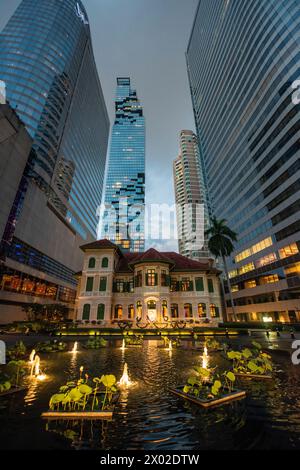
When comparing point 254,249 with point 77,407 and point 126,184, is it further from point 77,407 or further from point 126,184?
point 126,184

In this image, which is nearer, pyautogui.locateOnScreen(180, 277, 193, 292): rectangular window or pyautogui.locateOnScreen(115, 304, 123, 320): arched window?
pyautogui.locateOnScreen(115, 304, 123, 320): arched window

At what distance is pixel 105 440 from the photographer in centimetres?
386

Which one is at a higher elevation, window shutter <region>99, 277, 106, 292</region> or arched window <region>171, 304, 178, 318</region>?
window shutter <region>99, 277, 106, 292</region>

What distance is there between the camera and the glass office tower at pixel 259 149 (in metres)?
35.3

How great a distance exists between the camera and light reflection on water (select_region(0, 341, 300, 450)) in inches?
147

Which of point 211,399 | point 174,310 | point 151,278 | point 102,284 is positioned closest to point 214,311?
point 174,310

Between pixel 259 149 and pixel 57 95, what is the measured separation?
5508 cm

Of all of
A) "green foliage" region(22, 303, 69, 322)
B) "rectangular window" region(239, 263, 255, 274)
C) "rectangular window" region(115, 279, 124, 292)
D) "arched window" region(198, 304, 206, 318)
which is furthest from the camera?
"rectangular window" region(239, 263, 255, 274)

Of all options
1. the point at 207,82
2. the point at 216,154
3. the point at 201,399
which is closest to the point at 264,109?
the point at 216,154

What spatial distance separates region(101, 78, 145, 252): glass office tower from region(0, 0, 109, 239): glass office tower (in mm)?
31257

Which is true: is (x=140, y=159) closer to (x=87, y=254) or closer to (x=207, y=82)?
(x=207, y=82)

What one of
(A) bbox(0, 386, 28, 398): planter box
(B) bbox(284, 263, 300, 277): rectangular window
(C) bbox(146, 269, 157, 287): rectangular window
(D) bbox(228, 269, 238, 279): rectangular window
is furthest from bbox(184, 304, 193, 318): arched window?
(A) bbox(0, 386, 28, 398): planter box

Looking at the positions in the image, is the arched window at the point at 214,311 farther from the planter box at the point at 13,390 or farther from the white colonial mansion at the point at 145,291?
the planter box at the point at 13,390

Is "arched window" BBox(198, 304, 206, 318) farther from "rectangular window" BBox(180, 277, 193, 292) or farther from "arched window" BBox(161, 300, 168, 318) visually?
"arched window" BBox(161, 300, 168, 318)
